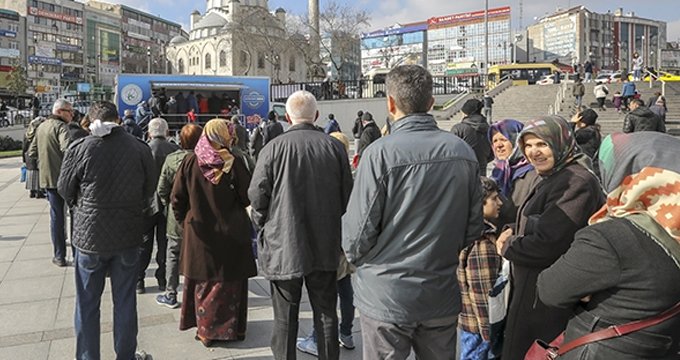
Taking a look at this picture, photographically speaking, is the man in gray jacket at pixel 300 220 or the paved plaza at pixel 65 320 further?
the paved plaza at pixel 65 320

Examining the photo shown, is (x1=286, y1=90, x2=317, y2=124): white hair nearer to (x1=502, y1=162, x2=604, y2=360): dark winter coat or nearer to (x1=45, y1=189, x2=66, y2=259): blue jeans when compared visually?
(x1=502, y1=162, x2=604, y2=360): dark winter coat

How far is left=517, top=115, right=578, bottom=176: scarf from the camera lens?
8.64ft

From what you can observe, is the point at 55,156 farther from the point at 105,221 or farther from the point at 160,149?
the point at 105,221

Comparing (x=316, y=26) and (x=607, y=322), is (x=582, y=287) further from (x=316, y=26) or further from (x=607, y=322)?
(x=316, y=26)

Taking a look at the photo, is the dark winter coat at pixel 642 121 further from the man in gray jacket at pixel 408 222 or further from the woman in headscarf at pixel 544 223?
the man in gray jacket at pixel 408 222

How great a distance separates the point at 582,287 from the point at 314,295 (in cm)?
188

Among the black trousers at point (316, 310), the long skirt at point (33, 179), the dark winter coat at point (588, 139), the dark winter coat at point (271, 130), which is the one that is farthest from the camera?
the dark winter coat at point (271, 130)

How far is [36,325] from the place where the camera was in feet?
14.6

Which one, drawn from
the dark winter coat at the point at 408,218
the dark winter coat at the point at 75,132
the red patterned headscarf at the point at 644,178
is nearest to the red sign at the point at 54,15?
the dark winter coat at the point at 75,132

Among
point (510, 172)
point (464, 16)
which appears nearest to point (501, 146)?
point (510, 172)

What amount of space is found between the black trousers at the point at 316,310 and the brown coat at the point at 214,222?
2.66 ft

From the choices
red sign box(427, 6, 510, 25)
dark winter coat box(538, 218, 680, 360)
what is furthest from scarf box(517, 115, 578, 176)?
red sign box(427, 6, 510, 25)

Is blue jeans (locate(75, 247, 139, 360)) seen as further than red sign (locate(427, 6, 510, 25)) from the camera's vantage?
No

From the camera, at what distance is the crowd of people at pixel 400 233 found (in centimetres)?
179
